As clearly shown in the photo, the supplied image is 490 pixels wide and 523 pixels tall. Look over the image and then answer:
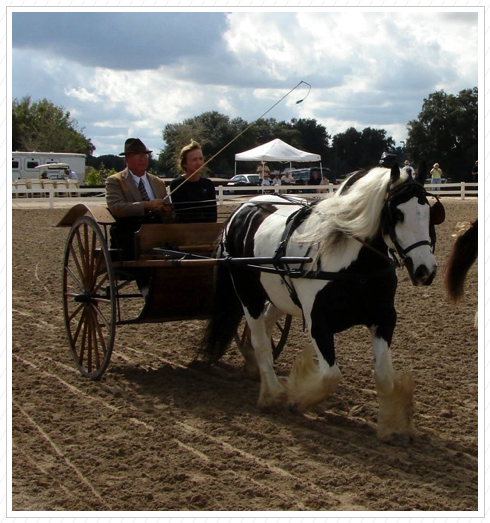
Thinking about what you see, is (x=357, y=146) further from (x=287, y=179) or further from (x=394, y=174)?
(x=394, y=174)

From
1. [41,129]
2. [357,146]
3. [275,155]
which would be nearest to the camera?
[275,155]

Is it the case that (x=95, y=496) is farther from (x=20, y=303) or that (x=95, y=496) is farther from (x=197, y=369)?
(x=20, y=303)

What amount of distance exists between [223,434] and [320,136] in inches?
2428

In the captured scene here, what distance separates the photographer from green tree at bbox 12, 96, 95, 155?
6038cm

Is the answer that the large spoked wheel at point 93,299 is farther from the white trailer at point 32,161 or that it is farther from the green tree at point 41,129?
the green tree at point 41,129

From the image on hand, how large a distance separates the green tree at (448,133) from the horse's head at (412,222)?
120ft

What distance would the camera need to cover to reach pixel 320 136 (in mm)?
64938

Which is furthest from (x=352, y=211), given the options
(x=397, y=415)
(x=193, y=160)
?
(x=193, y=160)

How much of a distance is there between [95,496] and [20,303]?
18.7 ft

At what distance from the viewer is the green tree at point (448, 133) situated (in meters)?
40.4

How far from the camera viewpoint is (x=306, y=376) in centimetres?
496

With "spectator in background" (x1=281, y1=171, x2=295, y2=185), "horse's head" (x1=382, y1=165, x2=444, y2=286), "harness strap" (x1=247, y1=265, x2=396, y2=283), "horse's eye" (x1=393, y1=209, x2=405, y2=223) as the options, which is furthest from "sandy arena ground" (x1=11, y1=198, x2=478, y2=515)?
"spectator in background" (x1=281, y1=171, x2=295, y2=185)

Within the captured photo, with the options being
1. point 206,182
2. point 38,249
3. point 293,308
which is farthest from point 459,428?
point 38,249

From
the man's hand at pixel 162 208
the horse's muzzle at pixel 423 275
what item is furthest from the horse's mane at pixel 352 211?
the man's hand at pixel 162 208
